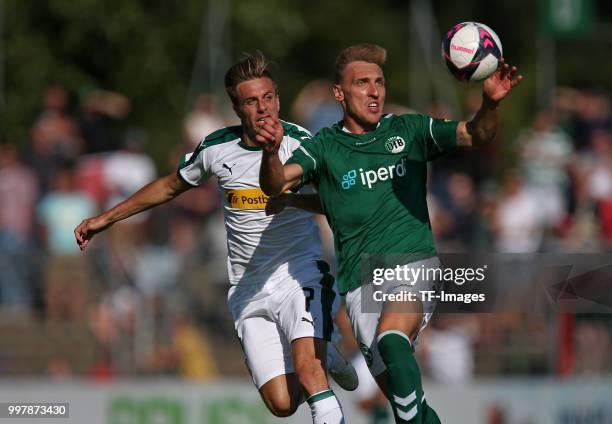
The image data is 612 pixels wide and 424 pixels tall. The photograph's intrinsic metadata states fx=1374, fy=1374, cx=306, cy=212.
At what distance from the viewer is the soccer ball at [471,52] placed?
8.59 m

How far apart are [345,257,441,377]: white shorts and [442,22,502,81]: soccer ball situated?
1267mm

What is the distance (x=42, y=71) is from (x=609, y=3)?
28605mm

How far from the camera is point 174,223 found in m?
15.4

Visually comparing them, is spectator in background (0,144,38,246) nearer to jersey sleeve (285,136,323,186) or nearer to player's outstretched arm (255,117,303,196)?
jersey sleeve (285,136,323,186)

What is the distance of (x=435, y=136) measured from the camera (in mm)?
8938

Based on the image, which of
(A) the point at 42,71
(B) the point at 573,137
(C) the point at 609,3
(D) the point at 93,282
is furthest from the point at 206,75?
(C) the point at 609,3

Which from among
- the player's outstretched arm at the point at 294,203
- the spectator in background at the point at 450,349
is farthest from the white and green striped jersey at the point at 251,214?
the spectator in background at the point at 450,349

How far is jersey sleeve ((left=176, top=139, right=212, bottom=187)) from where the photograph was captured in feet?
31.7

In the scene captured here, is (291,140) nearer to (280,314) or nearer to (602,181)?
(280,314)

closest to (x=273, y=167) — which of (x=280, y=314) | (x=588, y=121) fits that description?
(x=280, y=314)

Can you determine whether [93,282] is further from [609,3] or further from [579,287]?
[609,3]

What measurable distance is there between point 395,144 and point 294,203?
791mm

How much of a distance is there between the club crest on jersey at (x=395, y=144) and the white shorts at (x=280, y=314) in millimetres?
1236

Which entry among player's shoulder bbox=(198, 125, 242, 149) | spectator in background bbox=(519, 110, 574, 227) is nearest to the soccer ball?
player's shoulder bbox=(198, 125, 242, 149)
